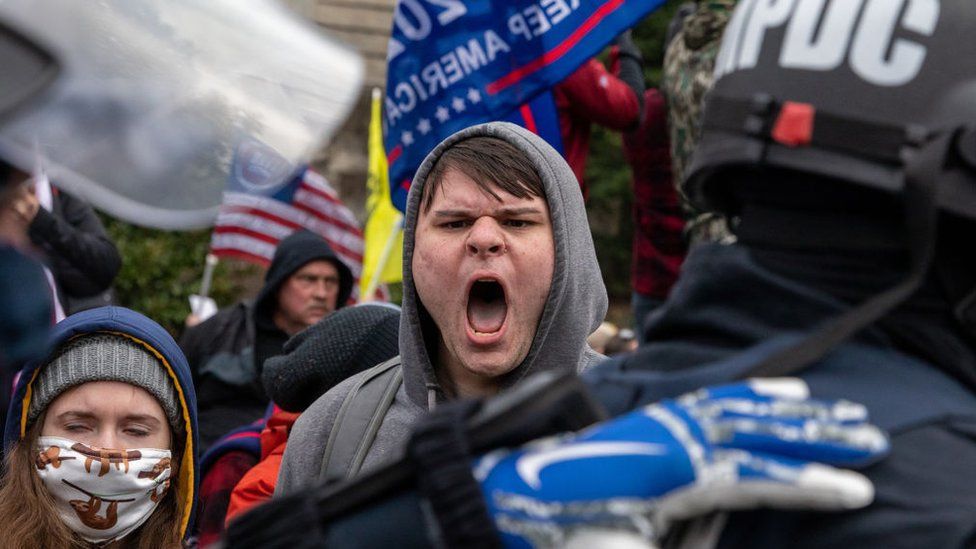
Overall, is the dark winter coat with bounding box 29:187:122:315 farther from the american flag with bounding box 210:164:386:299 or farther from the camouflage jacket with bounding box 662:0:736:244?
the camouflage jacket with bounding box 662:0:736:244

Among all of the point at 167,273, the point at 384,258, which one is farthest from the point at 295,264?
the point at 167,273

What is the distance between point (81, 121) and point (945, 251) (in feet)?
3.62

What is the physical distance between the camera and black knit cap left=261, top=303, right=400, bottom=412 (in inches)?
159

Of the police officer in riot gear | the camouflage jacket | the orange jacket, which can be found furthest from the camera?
the camouflage jacket

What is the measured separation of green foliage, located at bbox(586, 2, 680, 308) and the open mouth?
16278 mm

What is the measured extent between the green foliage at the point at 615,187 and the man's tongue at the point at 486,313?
1630 cm

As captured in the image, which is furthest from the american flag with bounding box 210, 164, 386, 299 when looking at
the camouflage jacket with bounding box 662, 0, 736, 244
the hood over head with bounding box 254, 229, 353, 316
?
the camouflage jacket with bounding box 662, 0, 736, 244

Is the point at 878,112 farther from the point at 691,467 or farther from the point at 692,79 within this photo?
the point at 692,79

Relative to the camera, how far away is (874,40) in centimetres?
170

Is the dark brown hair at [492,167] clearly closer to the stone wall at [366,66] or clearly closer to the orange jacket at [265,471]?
the orange jacket at [265,471]

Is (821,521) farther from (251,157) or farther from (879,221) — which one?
(251,157)

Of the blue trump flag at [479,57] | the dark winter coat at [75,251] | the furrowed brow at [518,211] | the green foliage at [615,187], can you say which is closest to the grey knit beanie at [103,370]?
the furrowed brow at [518,211]

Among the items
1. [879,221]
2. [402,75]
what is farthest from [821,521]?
[402,75]

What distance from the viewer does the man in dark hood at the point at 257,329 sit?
629 centimetres
